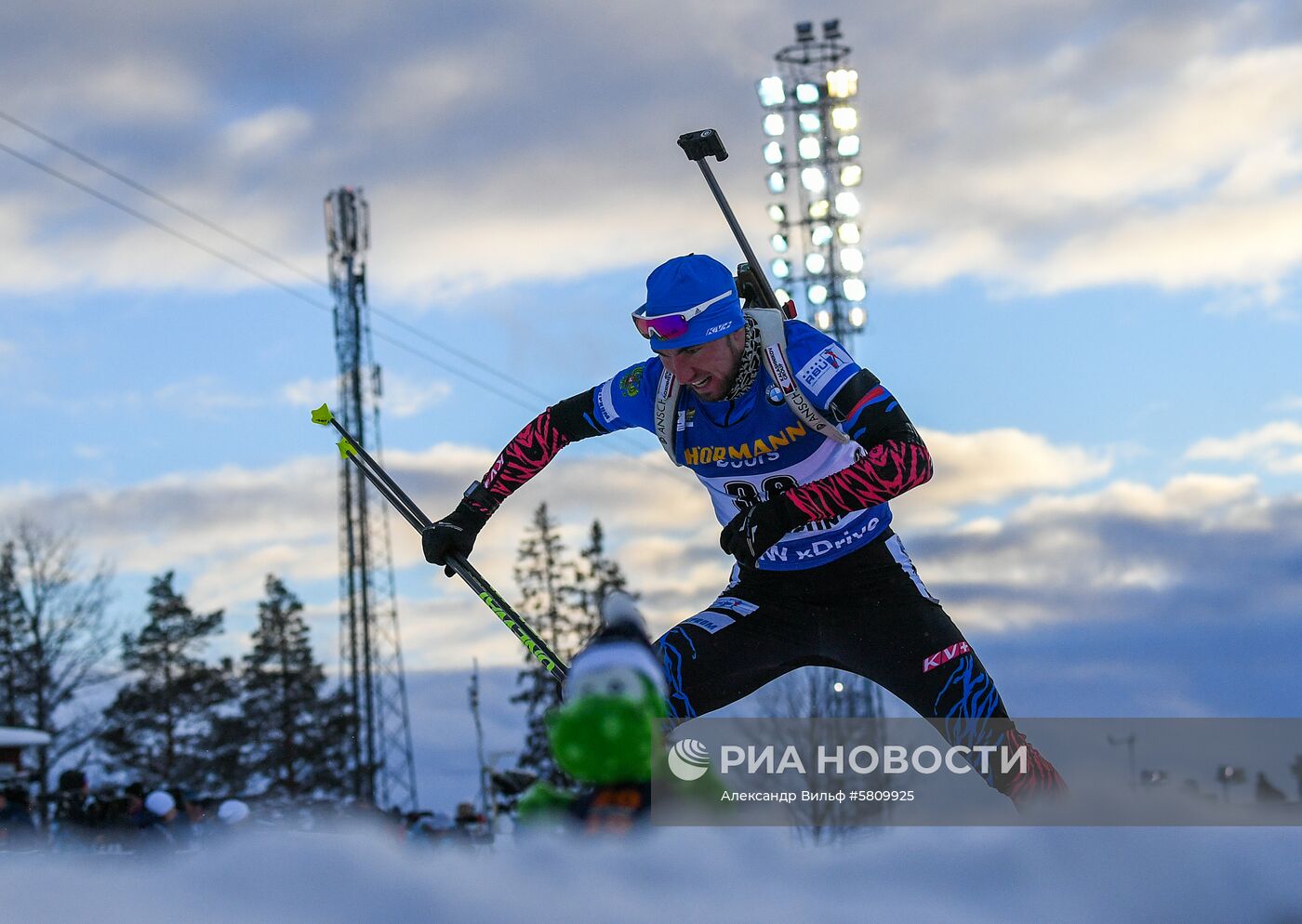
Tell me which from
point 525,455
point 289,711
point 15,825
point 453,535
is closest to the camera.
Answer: point 453,535

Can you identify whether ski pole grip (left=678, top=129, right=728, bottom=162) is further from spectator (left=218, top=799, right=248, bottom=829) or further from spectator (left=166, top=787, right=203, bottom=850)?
spectator (left=218, top=799, right=248, bottom=829)

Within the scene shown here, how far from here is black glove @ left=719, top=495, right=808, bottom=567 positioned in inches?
167

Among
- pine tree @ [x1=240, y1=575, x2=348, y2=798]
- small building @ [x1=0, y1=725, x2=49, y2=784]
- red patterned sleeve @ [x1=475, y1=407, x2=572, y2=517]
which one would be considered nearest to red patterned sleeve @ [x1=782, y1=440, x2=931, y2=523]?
red patterned sleeve @ [x1=475, y1=407, x2=572, y2=517]

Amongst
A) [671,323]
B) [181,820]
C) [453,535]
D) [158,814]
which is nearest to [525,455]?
[453,535]

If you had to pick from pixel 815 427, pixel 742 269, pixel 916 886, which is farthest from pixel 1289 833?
pixel 742 269

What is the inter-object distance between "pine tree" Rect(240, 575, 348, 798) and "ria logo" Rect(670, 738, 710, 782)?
45546 mm

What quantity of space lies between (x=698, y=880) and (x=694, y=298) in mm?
2536

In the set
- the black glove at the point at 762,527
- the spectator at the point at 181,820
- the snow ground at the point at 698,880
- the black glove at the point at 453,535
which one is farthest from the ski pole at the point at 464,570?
the spectator at the point at 181,820

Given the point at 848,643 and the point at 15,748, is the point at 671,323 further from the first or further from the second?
the point at 15,748

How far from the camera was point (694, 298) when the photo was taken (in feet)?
14.3

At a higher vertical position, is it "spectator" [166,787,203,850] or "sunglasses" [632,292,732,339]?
"sunglasses" [632,292,732,339]

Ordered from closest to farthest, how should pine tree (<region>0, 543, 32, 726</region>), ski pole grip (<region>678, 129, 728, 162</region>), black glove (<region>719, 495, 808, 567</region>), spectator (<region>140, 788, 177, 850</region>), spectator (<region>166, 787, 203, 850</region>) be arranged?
black glove (<region>719, 495, 808, 567</region>) → ski pole grip (<region>678, 129, 728, 162</region>) → spectator (<region>140, 788, 177, 850</region>) → spectator (<region>166, 787, 203, 850</region>) → pine tree (<region>0, 543, 32, 726</region>)

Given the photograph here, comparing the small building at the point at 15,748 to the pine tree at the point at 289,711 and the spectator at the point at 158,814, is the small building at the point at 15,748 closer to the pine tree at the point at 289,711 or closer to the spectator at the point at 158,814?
the spectator at the point at 158,814

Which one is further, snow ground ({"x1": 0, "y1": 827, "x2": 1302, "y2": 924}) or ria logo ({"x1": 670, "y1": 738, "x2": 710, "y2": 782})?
ria logo ({"x1": 670, "y1": 738, "x2": 710, "y2": 782})
